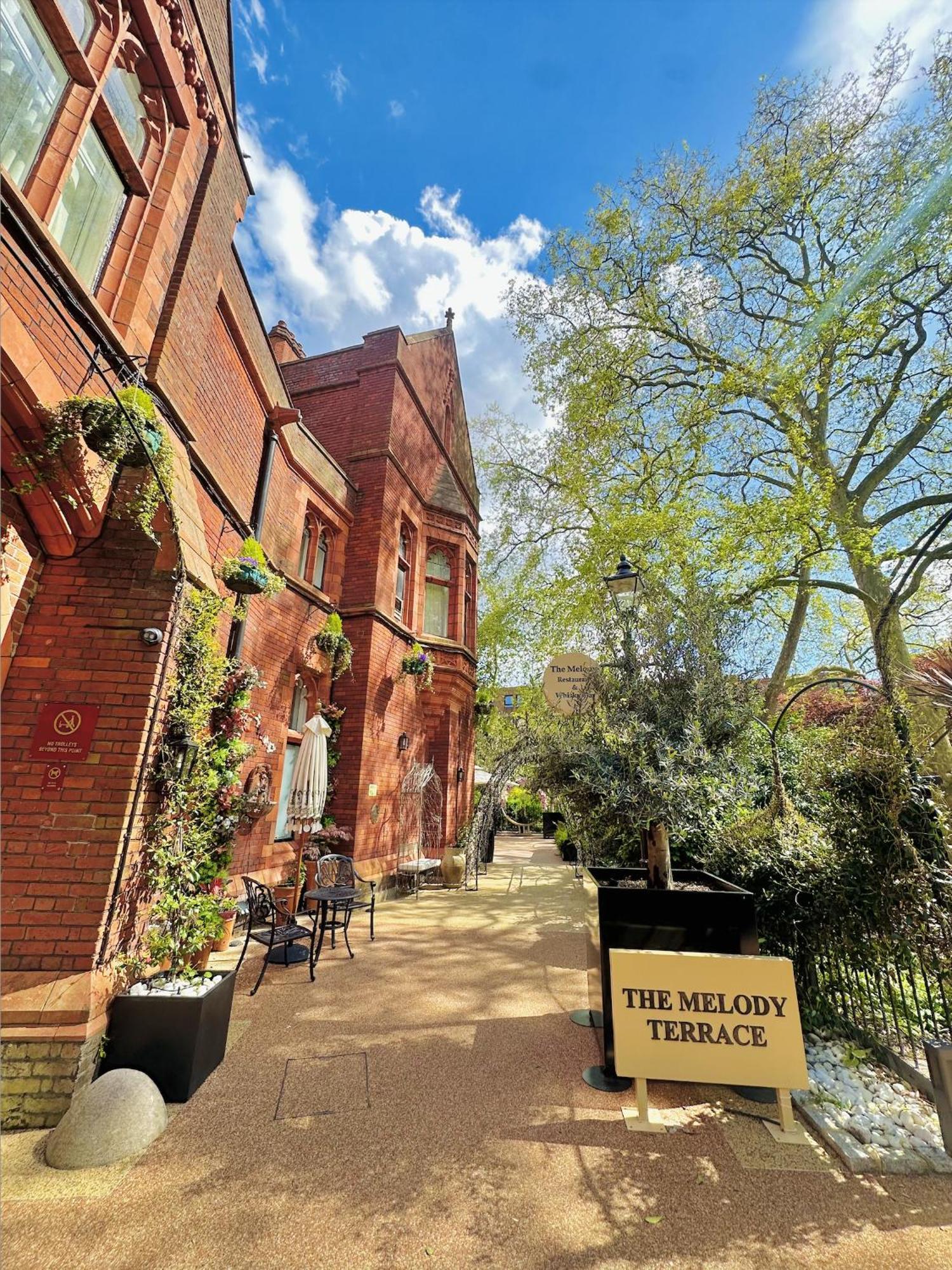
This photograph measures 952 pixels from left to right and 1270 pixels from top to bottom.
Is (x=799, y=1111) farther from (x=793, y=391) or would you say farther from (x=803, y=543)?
(x=793, y=391)

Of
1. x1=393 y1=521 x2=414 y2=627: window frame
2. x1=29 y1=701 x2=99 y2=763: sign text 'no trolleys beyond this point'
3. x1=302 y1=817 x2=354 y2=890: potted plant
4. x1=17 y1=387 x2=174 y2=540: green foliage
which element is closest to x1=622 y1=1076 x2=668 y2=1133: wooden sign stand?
x1=29 y1=701 x2=99 y2=763: sign text 'no trolleys beyond this point'

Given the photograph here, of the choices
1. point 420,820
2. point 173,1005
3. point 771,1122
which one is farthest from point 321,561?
point 771,1122

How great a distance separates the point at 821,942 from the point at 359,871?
703 cm

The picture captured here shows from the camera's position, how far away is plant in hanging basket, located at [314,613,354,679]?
29.0 feet

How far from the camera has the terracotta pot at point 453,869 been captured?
11195 millimetres

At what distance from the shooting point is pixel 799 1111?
10.9 feet

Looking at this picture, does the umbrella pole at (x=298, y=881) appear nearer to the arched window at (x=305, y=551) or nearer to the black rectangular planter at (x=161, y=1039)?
the black rectangular planter at (x=161, y=1039)

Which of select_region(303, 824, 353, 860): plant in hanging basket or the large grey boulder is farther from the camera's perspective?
select_region(303, 824, 353, 860): plant in hanging basket

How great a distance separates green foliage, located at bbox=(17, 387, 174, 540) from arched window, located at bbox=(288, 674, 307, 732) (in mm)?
5267

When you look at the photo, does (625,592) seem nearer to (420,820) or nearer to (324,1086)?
(324,1086)

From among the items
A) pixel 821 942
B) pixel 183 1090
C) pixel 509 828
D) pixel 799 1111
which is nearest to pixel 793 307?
pixel 821 942

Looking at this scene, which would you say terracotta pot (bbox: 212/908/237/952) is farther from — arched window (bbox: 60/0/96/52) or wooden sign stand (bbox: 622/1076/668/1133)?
arched window (bbox: 60/0/96/52)

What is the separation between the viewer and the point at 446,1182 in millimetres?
2715

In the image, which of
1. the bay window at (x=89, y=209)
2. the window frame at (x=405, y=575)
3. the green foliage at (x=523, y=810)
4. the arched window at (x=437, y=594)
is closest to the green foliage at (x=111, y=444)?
the bay window at (x=89, y=209)
